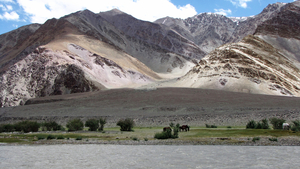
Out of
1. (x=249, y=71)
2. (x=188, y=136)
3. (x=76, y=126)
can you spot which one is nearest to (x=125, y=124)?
(x=76, y=126)

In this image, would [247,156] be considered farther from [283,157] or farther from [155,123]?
[155,123]

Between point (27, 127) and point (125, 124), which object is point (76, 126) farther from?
point (125, 124)

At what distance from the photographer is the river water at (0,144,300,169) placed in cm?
1162

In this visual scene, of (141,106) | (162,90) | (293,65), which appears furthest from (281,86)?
(141,106)

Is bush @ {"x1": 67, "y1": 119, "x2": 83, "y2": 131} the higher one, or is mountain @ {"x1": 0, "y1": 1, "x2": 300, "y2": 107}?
mountain @ {"x1": 0, "y1": 1, "x2": 300, "y2": 107}

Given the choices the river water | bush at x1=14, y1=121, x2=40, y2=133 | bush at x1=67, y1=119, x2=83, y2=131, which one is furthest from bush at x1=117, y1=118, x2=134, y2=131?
the river water

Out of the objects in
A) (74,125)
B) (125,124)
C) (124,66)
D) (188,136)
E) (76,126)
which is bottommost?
(188,136)

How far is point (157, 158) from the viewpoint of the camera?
13.3 m

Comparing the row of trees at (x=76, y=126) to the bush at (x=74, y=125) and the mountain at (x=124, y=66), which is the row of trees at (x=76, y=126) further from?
the mountain at (x=124, y=66)

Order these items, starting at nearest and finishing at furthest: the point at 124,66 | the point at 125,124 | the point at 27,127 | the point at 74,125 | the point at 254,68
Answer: the point at 125,124
the point at 27,127
the point at 74,125
the point at 254,68
the point at 124,66

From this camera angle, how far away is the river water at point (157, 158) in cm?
1162

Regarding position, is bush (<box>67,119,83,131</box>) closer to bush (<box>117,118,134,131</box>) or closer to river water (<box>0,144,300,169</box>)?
bush (<box>117,118,134,131</box>)

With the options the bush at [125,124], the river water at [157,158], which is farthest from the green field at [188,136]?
the bush at [125,124]

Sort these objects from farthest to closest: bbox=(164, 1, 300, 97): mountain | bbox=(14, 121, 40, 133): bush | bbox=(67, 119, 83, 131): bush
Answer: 1. bbox=(164, 1, 300, 97): mountain
2. bbox=(67, 119, 83, 131): bush
3. bbox=(14, 121, 40, 133): bush
